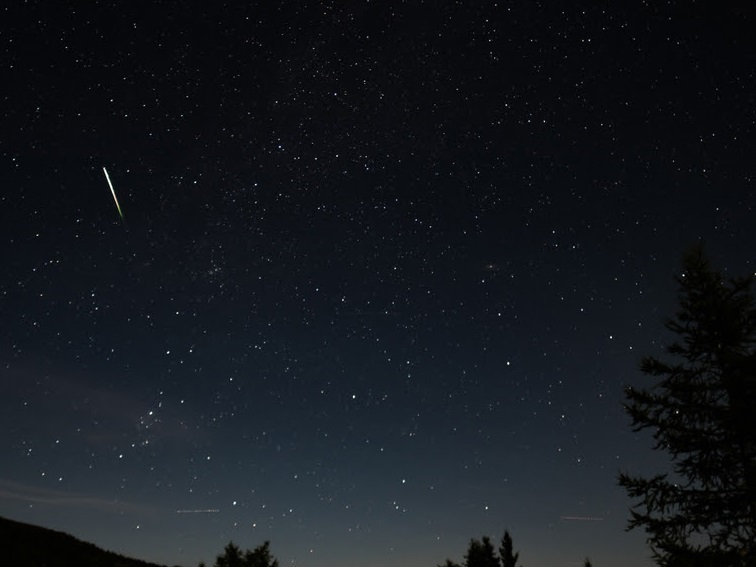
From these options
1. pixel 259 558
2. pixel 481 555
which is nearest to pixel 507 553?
pixel 481 555

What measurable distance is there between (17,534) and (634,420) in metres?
19.2

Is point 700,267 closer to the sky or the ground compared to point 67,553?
closer to the sky

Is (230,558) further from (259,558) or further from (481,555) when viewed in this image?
(481,555)

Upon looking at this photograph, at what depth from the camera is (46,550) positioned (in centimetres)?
1620

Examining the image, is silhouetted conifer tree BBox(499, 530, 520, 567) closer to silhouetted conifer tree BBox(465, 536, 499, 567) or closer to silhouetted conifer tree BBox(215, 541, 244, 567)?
silhouetted conifer tree BBox(465, 536, 499, 567)

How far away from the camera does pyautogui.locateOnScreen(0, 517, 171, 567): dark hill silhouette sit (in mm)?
14461

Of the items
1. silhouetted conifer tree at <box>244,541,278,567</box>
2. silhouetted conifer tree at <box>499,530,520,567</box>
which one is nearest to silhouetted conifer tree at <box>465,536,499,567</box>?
silhouetted conifer tree at <box>499,530,520,567</box>

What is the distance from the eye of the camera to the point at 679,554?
9.36 metres

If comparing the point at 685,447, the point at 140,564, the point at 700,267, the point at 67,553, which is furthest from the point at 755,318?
the point at 140,564

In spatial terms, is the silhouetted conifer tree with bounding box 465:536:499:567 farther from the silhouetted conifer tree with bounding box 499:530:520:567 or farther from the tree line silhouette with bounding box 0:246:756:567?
the tree line silhouette with bounding box 0:246:756:567

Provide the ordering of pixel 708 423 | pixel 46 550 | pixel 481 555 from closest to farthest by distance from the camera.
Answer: pixel 708 423
pixel 46 550
pixel 481 555

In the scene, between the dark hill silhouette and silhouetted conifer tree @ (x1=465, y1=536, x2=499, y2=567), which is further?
silhouetted conifer tree @ (x1=465, y1=536, x2=499, y2=567)

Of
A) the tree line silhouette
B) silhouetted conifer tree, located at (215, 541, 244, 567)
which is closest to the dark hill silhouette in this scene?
silhouetted conifer tree, located at (215, 541, 244, 567)

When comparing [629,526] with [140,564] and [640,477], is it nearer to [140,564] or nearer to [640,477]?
[640,477]
